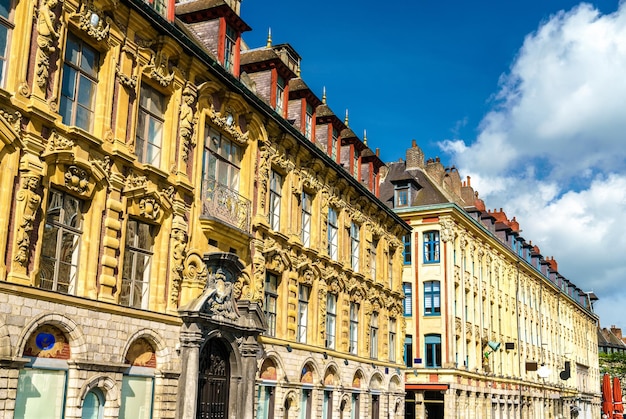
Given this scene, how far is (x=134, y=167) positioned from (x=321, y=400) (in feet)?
41.9

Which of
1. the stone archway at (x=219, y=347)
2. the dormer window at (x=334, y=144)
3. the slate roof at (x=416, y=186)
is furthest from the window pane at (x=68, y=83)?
the slate roof at (x=416, y=186)

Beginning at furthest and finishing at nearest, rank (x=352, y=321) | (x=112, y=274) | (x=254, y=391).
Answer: (x=352, y=321) → (x=254, y=391) → (x=112, y=274)

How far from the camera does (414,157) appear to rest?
5084 centimetres

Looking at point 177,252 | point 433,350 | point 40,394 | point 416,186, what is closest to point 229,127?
point 177,252

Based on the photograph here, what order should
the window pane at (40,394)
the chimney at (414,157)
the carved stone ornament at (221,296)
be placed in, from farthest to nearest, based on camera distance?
the chimney at (414,157) < the carved stone ornament at (221,296) < the window pane at (40,394)

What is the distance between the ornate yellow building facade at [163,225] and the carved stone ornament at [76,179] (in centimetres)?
4

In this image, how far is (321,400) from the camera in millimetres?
26391

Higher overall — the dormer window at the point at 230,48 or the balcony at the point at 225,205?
the dormer window at the point at 230,48

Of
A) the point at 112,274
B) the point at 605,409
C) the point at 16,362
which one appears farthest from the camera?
the point at 605,409

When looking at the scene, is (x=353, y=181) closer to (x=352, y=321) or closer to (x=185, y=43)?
(x=352, y=321)

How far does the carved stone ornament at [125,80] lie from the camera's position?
1724 centimetres

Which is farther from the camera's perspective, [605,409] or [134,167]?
[605,409]

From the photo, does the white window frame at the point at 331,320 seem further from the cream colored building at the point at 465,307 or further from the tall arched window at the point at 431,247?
the tall arched window at the point at 431,247

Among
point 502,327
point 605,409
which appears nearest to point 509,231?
point 502,327
